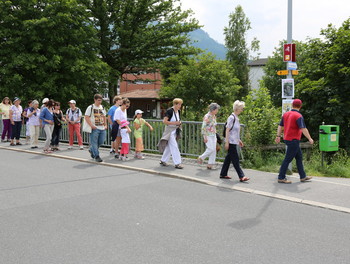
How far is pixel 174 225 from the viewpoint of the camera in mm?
4621

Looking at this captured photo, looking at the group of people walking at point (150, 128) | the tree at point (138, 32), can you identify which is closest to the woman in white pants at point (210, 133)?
the group of people walking at point (150, 128)

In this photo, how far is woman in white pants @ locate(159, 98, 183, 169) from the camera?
28.8ft

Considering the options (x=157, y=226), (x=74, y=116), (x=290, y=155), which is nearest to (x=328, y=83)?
(x=290, y=155)

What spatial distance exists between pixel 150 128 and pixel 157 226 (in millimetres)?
5968

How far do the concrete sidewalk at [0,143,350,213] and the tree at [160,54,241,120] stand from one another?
15.2m

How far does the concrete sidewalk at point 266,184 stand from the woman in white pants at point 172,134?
0.87 feet

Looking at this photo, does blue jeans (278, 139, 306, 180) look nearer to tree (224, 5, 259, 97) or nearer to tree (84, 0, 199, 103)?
tree (84, 0, 199, 103)

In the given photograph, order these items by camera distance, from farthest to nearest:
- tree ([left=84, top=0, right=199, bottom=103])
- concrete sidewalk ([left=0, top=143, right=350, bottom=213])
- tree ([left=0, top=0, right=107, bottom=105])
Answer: tree ([left=84, top=0, right=199, bottom=103]), tree ([left=0, top=0, right=107, bottom=105]), concrete sidewalk ([left=0, top=143, right=350, bottom=213])

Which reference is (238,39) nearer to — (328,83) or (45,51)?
(45,51)

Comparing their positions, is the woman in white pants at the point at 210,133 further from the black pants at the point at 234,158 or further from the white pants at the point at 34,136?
the white pants at the point at 34,136

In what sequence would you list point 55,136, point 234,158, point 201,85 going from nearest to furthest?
1. point 234,158
2. point 55,136
3. point 201,85

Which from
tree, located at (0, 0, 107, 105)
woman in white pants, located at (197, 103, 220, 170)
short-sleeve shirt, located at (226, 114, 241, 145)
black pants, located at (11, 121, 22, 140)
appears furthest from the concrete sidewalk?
tree, located at (0, 0, 107, 105)

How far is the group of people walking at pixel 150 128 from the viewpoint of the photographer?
7199mm

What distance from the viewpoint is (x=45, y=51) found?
21.5 meters
